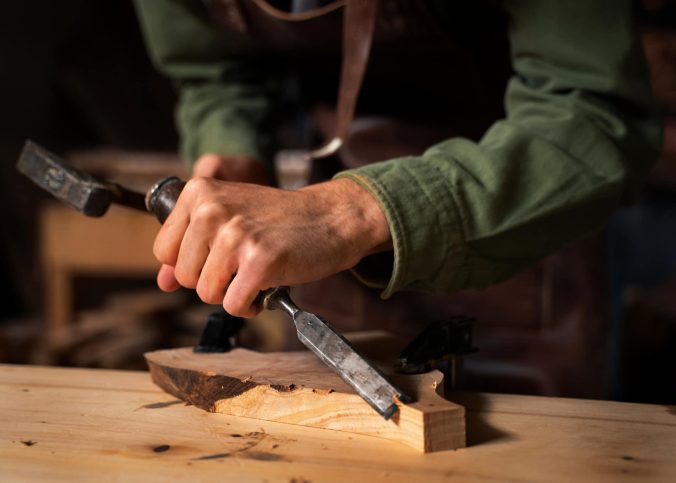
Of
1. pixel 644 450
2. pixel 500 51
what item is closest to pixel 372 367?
pixel 644 450

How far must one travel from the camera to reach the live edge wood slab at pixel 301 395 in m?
0.84

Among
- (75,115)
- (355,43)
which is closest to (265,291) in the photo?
(355,43)

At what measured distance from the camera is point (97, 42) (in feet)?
11.6

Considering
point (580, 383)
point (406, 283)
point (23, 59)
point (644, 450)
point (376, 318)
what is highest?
point (23, 59)

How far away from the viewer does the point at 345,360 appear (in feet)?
2.92

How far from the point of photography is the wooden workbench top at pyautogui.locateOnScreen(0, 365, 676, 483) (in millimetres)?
787

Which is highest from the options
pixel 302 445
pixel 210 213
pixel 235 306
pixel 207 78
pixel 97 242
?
pixel 207 78

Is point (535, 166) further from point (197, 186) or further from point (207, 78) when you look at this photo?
point (207, 78)

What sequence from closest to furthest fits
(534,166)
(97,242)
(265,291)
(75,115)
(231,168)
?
(265,291), (534,166), (231,168), (97,242), (75,115)

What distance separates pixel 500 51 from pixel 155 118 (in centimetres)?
242

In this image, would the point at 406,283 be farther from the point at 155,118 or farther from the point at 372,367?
the point at 155,118

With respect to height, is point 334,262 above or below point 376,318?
above

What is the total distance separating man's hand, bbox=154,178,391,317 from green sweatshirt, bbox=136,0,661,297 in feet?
→ 0.13

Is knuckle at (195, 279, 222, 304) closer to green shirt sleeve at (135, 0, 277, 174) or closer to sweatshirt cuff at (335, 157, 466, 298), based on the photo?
sweatshirt cuff at (335, 157, 466, 298)
